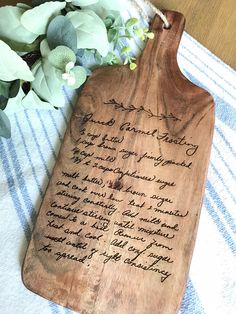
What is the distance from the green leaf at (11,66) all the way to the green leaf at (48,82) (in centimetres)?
2

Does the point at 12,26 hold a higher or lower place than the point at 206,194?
higher

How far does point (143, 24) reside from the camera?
667 millimetres

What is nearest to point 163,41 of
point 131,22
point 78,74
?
point 131,22

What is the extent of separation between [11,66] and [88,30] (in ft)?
0.35

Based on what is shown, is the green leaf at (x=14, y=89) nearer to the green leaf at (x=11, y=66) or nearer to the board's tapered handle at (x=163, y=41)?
the green leaf at (x=11, y=66)

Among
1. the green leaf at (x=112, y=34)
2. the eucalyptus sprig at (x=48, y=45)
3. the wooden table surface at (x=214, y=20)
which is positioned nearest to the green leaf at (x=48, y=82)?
the eucalyptus sprig at (x=48, y=45)

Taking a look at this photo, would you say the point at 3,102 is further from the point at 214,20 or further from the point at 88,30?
the point at 214,20

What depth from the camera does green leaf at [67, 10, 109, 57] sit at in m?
0.55

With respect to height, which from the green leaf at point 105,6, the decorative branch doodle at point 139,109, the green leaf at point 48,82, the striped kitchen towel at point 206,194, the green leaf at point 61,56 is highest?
the green leaf at point 105,6

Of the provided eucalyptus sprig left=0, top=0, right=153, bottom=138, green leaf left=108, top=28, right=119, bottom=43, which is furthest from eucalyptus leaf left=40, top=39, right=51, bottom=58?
green leaf left=108, top=28, right=119, bottom=43

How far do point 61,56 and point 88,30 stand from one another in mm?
51

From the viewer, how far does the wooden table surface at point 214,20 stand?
0.67 m

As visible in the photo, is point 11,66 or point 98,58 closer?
point 11,66

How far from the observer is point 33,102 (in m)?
0.59
